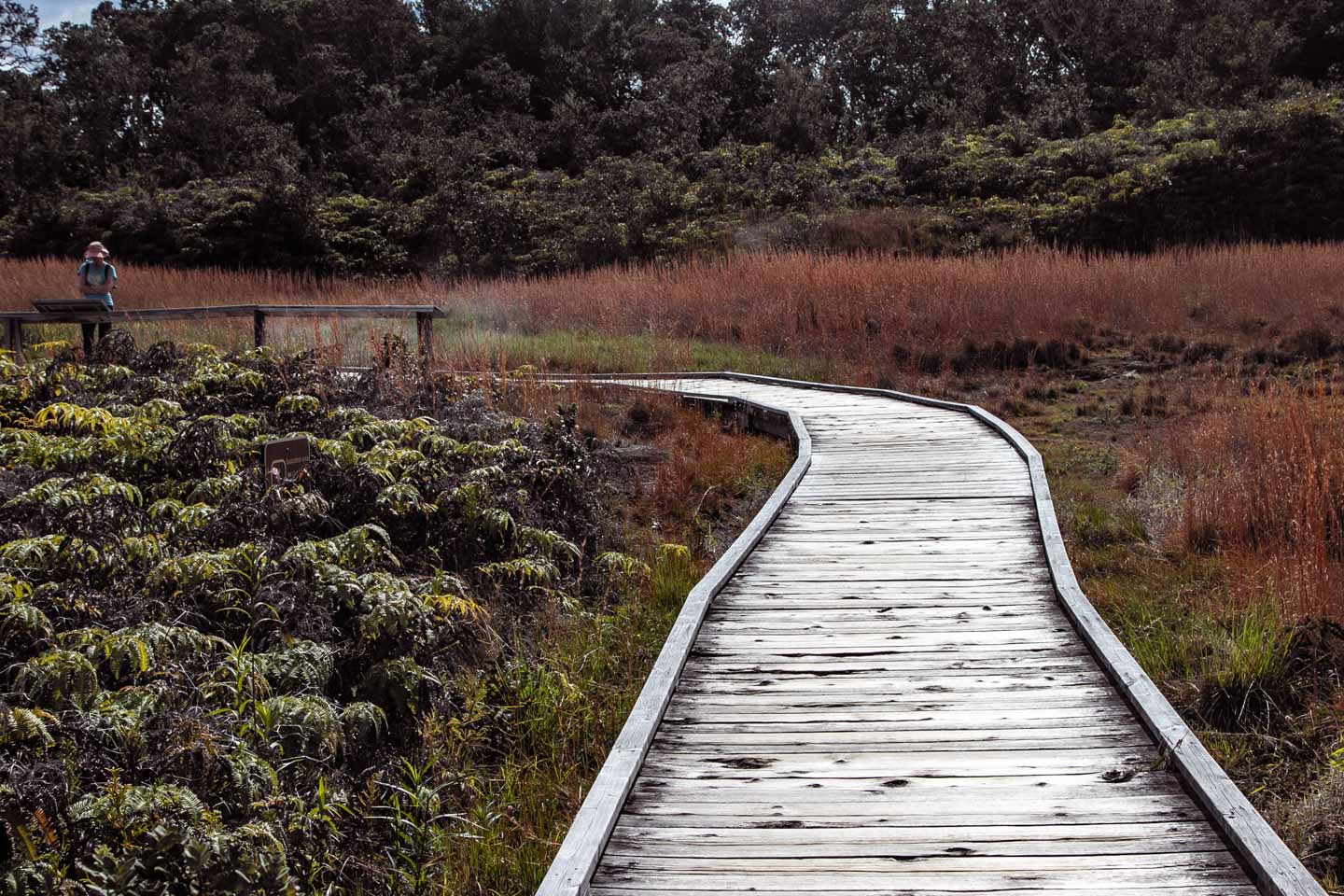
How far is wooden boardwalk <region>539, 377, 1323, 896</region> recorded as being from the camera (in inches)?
114

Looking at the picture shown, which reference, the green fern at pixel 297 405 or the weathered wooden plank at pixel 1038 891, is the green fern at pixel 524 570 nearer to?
the green fern at pixel 297 405

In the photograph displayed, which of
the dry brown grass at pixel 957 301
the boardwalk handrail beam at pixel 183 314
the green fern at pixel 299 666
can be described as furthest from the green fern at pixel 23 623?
the dry brown grass at pixel 957 301

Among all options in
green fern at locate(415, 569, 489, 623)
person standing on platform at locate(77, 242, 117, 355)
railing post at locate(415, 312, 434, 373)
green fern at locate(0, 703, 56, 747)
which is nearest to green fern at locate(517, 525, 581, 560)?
green fern at locate(415, 569, 489, 623)

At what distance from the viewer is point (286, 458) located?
561 centimetres

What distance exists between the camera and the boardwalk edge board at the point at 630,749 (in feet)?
9.41

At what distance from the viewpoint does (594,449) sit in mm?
8797

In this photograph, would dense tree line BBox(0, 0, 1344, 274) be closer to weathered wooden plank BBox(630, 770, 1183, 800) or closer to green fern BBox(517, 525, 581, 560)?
green fern BBox(517, 525, 581, 560)


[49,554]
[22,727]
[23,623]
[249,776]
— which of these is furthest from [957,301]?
[22,727]

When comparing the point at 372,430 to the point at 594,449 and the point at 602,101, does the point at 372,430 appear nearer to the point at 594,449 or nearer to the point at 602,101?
the point at 594,449

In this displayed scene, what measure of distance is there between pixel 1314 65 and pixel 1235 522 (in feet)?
95.8

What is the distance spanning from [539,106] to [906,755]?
1418 inches

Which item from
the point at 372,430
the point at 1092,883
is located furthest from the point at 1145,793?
the point at 372,430

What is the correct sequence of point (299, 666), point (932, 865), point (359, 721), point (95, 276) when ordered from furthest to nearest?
point (95, 276) < point (299, 666) < point (359, 721) < point (932, 865)

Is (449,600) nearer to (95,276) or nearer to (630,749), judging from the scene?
(630,749)
